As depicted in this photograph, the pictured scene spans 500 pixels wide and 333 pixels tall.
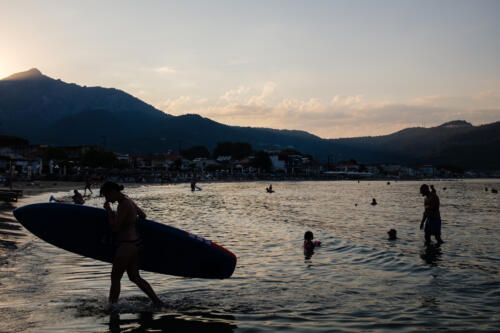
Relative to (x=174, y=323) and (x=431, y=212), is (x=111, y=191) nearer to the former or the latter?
(x=174, y=323)

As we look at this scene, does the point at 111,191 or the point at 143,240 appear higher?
the point at 111,191

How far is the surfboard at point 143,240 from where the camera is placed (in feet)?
22.8

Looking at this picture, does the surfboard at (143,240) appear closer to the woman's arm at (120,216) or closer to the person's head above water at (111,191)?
the woman's arm at (120,216)

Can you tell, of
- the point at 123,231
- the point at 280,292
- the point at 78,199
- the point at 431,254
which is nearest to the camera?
the point at 123,231

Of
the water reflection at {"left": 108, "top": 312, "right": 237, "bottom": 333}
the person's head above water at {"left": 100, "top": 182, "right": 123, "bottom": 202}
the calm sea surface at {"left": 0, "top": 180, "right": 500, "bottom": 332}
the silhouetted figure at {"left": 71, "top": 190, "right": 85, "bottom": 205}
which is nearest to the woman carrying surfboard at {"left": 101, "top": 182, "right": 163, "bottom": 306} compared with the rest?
the person's head above water at {"left": 100, "top": 182, "right": 123, "bottom": 202}

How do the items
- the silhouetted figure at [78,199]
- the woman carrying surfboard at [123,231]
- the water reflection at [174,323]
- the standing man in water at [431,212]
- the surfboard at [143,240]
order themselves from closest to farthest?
the water reflection at [174,323] < the woman carrying surfboard at [123,231] < the surfboard at [143,240] < the standing man in water at [431,212] < the silhouetted figure at [78,199]

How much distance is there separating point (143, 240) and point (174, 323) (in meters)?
1.67

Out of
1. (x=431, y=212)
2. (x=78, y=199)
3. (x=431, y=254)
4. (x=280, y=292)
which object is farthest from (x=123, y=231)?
(x=78, y=199)

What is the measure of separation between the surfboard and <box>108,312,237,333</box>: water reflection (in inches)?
46.0

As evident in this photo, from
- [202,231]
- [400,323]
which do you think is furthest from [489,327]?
[202,231]

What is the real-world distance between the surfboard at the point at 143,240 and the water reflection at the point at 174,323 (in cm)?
117

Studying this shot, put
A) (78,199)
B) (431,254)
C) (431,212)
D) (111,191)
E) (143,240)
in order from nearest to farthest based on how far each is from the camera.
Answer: (111,191) < (143,240) < (431,254) < (431,212) < (78,199)

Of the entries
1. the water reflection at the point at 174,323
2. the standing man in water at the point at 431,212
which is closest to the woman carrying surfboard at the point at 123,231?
the water reflection at the point at 174,323

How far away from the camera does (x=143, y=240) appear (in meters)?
7.00
